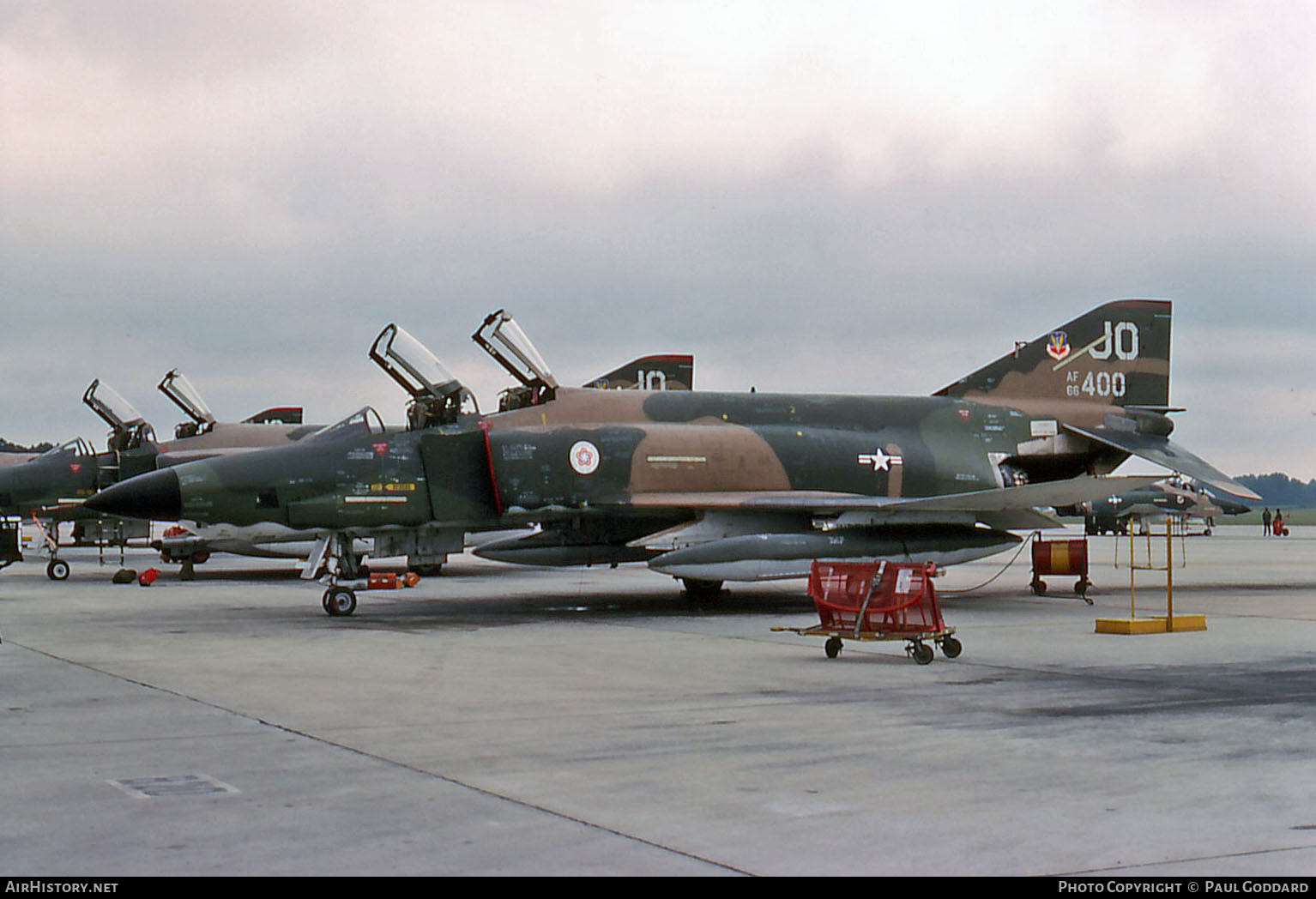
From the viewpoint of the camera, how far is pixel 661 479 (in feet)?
53.3

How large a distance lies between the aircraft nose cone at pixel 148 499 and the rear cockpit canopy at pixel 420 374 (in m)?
2.75

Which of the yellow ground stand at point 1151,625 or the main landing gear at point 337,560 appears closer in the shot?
the yellow ground stand at point 1151,625

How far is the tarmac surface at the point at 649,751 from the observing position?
15.2 feet

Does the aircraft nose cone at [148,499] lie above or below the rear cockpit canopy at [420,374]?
below

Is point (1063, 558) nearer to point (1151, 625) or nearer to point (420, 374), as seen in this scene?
point (1151, 625)

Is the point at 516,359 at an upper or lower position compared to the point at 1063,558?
upper

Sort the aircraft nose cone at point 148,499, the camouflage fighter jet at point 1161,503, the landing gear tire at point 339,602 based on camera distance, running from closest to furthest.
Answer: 1. the aircraft nose cone at point 148,499
2. the landing gear tire at point 339,602
3. the camouflage fighter jet at point 1161,503

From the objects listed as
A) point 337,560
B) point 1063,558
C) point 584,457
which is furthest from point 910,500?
point 337,560

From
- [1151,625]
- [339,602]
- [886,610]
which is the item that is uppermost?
[886,610]

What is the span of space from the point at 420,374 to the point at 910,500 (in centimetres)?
621

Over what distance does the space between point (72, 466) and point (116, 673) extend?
16.2 m

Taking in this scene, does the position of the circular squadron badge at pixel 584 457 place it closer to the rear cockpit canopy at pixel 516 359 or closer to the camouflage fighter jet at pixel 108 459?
the rear cockpit canopy at pixel 516 359

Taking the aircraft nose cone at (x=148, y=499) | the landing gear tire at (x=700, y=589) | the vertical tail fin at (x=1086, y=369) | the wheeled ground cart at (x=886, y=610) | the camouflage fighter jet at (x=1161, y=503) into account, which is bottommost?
the landing gear tire at (x=700, y=589)

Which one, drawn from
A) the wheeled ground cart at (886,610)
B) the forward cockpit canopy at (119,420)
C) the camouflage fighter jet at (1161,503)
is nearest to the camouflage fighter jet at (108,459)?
the forward cockpit canopy at (119,420)
